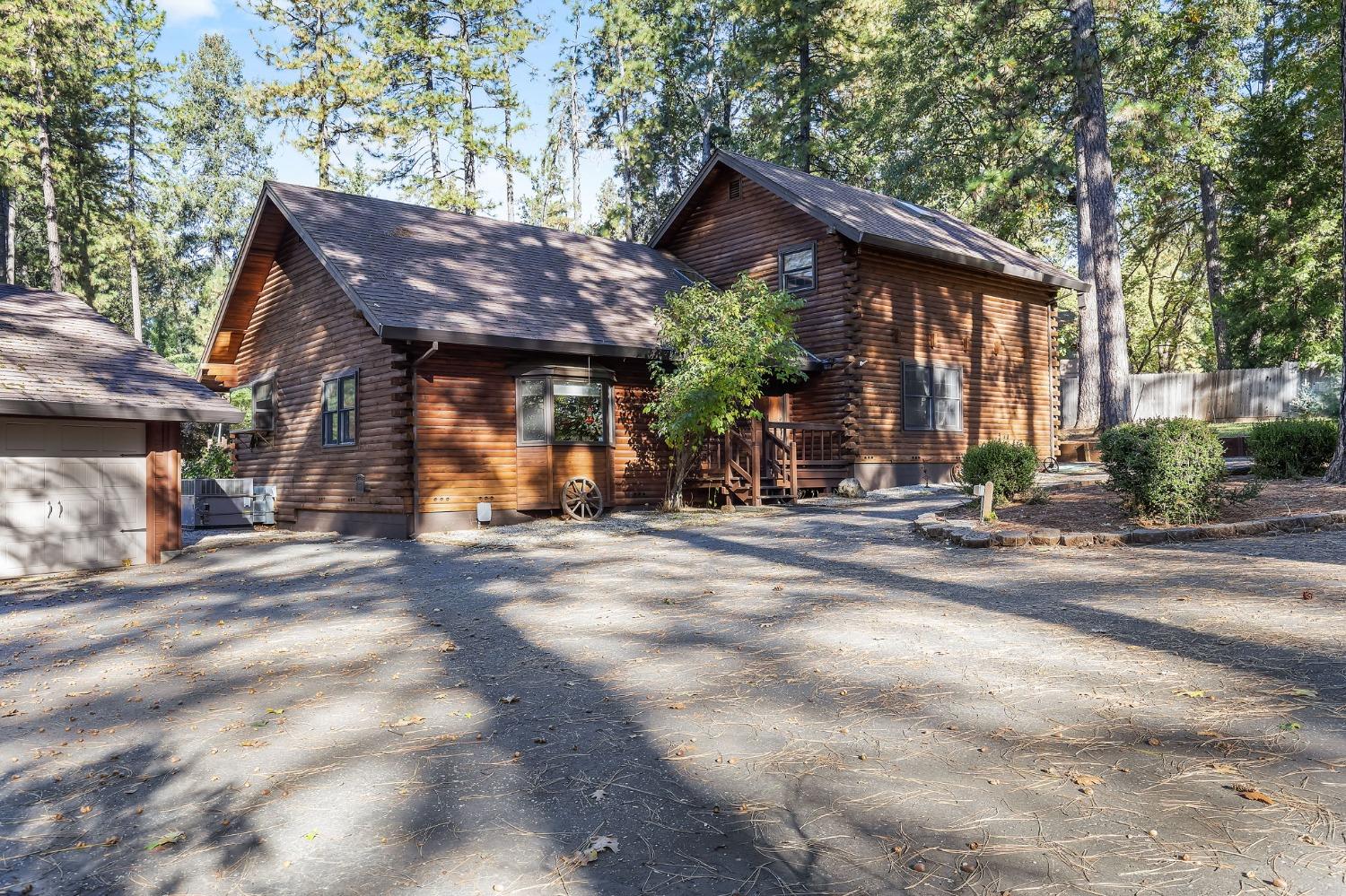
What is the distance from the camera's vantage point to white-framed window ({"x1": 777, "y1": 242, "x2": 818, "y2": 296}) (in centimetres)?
1870

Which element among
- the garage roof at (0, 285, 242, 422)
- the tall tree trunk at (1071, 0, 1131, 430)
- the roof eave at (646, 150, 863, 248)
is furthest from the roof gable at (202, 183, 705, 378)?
the tall tree trunk at (1071, 0, 1131, 430)

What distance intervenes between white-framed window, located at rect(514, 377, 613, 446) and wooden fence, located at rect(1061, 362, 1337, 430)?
18348 mm

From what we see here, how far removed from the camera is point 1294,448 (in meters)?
12.8

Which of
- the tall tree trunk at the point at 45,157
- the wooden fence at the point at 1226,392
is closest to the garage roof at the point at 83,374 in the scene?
the tall tree trunk at the point at 45,157

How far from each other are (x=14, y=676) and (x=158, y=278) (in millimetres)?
51301

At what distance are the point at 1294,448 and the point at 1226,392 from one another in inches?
774

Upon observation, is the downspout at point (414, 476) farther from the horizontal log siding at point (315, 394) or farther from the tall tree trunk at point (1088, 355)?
the tall tree trunk at point (1088, 355)

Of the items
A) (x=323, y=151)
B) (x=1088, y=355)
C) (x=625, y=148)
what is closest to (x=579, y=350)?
→ (x=1088, y=355)

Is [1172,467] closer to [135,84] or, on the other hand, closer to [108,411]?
[108,411]

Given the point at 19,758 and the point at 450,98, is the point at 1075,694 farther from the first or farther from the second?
the point at 450,98

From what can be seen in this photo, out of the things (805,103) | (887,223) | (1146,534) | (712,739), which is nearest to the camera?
(712,739)

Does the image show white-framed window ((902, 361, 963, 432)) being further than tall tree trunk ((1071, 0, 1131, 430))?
No

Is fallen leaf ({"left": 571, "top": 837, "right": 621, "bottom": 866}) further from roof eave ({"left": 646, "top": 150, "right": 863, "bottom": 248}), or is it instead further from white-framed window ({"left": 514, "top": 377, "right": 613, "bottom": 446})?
roof eave ({"left": 646, "top": 150, "right": 863, "bottom": 248})

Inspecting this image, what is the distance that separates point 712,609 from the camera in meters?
6.97
